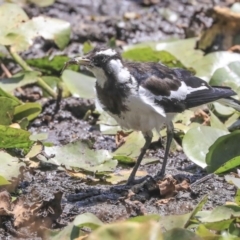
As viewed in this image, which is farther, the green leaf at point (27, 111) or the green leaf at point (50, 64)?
the green leaf at point (50, 64)

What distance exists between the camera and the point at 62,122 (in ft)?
21.1

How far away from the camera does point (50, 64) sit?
22.8 ft

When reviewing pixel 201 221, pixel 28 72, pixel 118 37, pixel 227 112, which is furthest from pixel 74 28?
pixel 201 221

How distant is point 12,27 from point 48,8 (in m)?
2.45

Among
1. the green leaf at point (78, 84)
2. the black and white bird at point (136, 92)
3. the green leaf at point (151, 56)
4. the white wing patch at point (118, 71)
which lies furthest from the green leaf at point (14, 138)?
the green leaf at point (151, 56)

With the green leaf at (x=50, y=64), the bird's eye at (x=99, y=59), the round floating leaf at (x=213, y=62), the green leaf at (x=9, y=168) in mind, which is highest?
the bird's eye at (x=99, y=59)

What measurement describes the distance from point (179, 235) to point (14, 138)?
5.08 ft

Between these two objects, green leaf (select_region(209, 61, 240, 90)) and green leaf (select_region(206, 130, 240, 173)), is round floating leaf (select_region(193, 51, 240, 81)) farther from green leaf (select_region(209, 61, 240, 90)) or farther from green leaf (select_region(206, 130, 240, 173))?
green leaf (select_region(206, 130, 240, 173))

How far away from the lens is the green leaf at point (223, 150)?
5066 mm

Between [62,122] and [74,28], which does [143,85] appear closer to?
[62,122]

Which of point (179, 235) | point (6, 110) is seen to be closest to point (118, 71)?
point (6, 110)

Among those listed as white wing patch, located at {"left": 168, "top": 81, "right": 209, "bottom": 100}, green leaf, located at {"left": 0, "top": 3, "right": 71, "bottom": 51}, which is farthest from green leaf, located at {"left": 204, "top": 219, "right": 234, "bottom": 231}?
green leaf, located at {"left": 0, "top": 3, "right": 71, "bottom": 51}

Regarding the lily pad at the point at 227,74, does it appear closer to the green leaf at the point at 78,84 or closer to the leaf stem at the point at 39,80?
the green leaf at the point at 78,84

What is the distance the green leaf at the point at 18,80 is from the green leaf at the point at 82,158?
1.06 m
